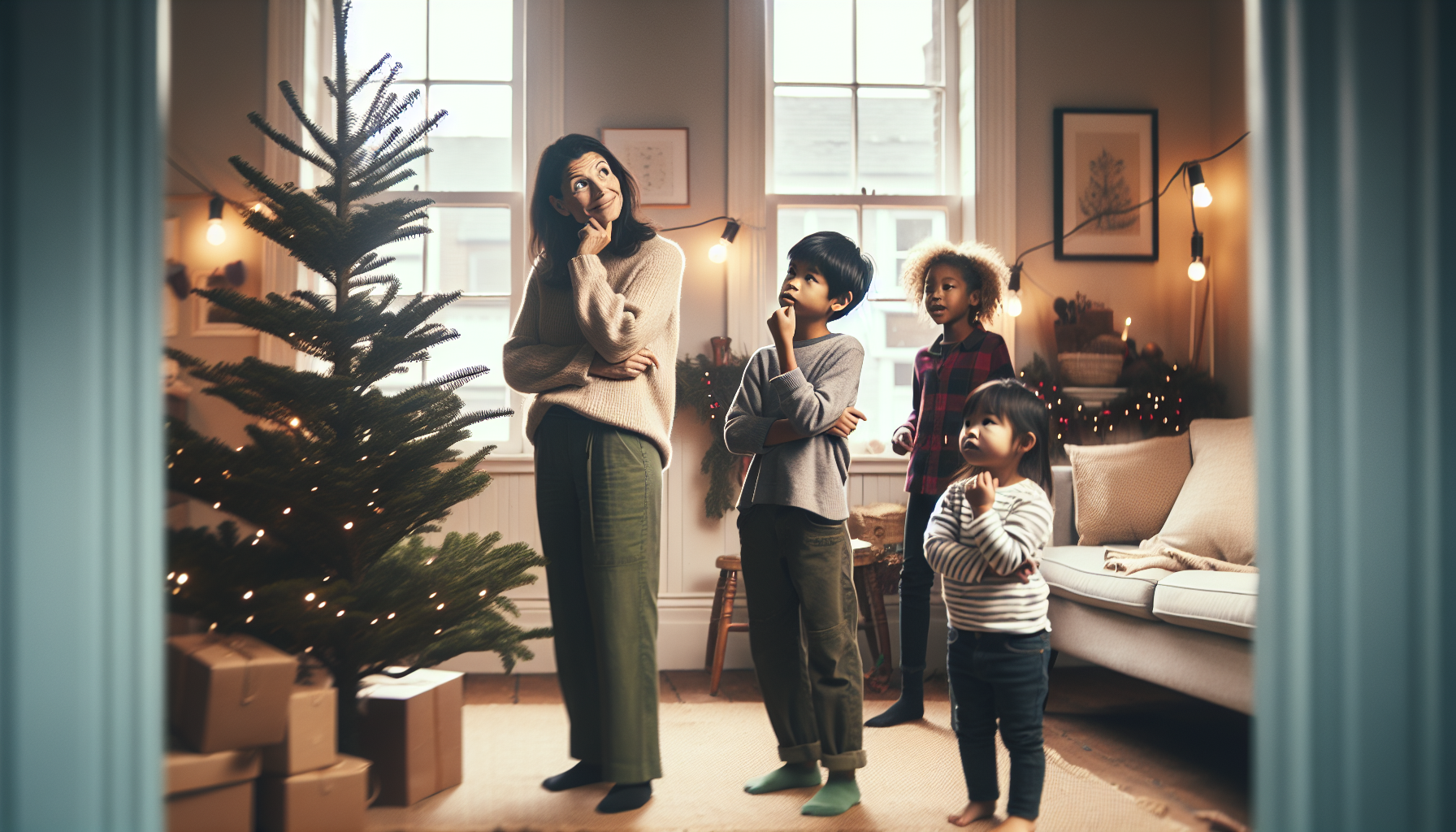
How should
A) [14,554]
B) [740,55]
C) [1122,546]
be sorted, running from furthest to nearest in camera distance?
[740,55]
[1122,546]
[14,554]

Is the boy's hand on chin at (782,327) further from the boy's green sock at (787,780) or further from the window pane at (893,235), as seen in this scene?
the window pane at (893,235)

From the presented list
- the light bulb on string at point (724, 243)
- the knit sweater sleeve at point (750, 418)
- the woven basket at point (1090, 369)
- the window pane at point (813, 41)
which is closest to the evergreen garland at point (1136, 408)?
the woven basket at point (1090, 369)

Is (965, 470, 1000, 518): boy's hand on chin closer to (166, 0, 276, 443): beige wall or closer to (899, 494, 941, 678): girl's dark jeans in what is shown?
(899, 494, 941, 678): girl's dark jeans

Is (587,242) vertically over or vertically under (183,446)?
over

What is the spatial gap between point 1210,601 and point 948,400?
0.82 metres

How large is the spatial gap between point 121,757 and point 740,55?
10.8 ft

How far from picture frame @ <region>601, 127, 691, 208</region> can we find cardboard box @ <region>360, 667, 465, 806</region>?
6.68ft

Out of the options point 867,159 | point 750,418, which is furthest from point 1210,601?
point 867,159

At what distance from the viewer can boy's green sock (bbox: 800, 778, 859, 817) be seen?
73.4 inches

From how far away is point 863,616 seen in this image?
3.16m

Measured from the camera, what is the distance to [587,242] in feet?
6.19

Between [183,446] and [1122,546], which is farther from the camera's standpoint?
[1122,546]

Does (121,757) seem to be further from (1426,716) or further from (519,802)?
(519,802)

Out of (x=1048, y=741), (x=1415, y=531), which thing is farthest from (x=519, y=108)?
(x=1415, y=531)
